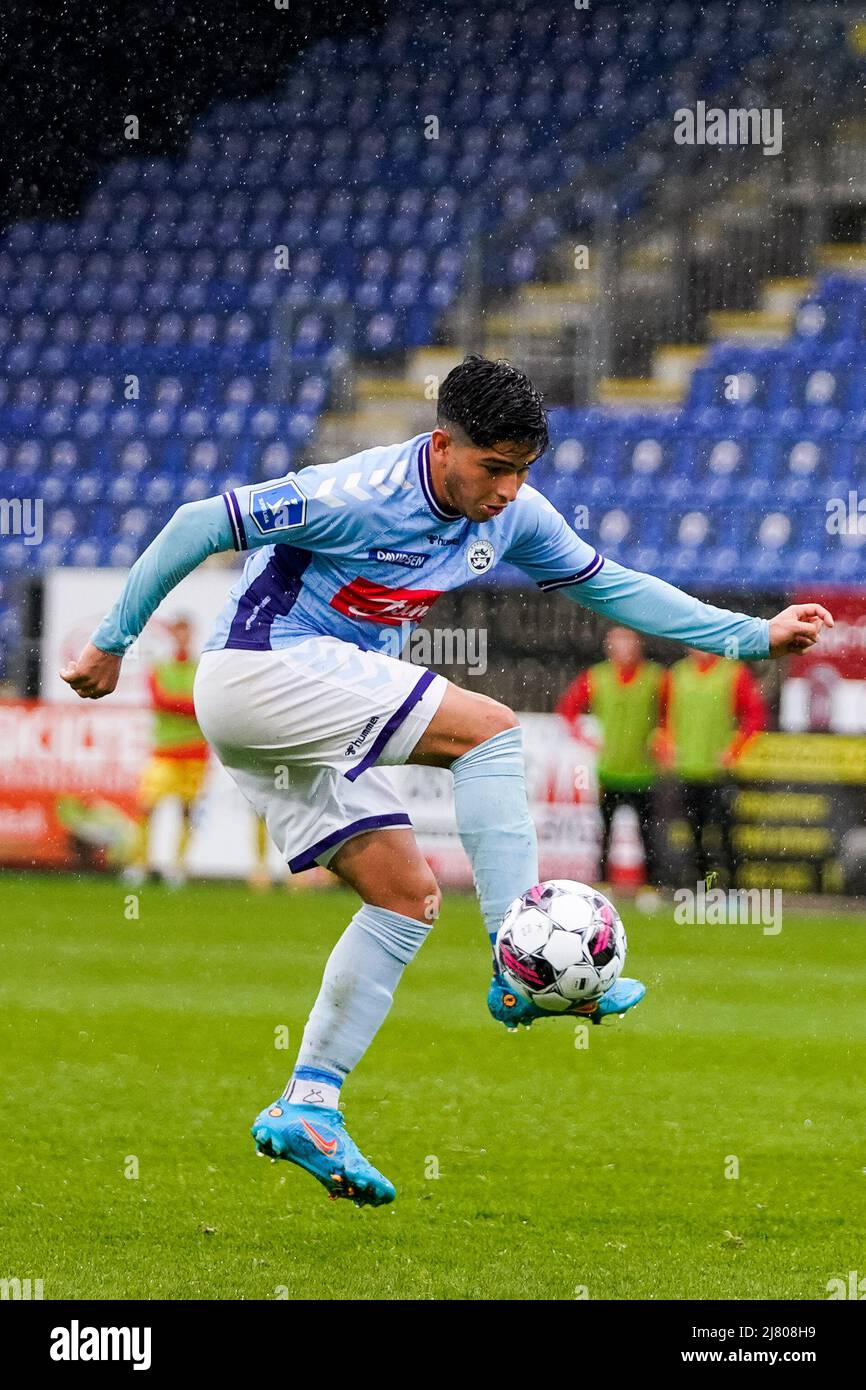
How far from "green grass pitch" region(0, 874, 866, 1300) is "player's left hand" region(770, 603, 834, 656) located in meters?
0.92

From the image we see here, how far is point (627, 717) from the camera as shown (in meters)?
10.2

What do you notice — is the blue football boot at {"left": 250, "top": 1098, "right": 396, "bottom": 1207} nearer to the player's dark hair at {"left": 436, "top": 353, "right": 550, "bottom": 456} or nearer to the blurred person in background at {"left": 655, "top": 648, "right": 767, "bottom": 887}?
the player's dark hair at {"left": 436, "top": 353, "right": 550, "bottom": 456}

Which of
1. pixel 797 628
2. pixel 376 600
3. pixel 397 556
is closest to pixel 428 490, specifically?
pixel 397 556

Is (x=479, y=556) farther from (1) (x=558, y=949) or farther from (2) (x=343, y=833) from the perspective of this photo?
(1) (x=558, y=949)

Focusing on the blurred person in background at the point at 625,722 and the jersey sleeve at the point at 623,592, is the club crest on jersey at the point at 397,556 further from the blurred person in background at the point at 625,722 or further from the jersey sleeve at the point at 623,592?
the blurred person in background at the point at 625,722

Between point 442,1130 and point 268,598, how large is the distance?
1971 mm

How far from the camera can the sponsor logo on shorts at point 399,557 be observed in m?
3.54

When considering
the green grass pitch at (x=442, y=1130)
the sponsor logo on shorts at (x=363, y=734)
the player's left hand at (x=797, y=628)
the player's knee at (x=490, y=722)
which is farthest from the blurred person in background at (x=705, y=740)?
the sponsor logo on shorts at (x=363, y=734)

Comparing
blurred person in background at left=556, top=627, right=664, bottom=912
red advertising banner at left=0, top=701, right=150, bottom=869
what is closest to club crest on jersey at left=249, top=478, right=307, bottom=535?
blurred person in background at left=556, top=627, right=664, bottom=912

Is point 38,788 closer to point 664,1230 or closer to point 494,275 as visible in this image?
point 494,275

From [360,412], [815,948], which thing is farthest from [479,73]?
[815,948]

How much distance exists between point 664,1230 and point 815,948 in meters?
5.11

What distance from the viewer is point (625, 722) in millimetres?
10188

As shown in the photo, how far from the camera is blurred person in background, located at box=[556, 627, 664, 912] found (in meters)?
10.1
